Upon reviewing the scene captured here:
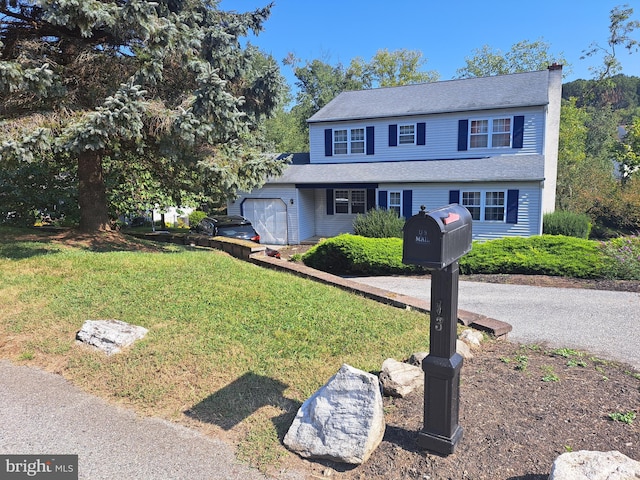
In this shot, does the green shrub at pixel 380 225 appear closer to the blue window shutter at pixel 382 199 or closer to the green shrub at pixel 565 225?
the blue window shutter at pixel 382 199

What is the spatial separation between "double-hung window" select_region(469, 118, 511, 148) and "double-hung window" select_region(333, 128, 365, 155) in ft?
16.5

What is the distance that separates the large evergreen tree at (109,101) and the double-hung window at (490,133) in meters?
11.7

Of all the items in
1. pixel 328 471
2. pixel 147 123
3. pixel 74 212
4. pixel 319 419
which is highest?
pixel 147 123

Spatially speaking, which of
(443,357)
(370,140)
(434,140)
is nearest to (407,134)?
(434,140)

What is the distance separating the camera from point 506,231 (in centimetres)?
1678

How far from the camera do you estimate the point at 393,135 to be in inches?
792

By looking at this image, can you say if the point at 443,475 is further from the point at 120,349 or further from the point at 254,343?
the point at 120,349

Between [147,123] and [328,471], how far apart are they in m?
7.65

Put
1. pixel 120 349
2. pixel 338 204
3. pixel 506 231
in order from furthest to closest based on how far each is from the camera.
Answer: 1. pixel 338 204
2. pixel 506 231
3. pixel 120 349

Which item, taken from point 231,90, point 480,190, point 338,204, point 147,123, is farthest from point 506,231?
point 147,123

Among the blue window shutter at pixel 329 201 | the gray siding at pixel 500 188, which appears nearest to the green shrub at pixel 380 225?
the gray siding at pixel 500 188

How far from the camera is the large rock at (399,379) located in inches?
Result: 157

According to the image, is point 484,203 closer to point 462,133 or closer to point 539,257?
point 462,133

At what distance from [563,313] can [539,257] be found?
3845mm
